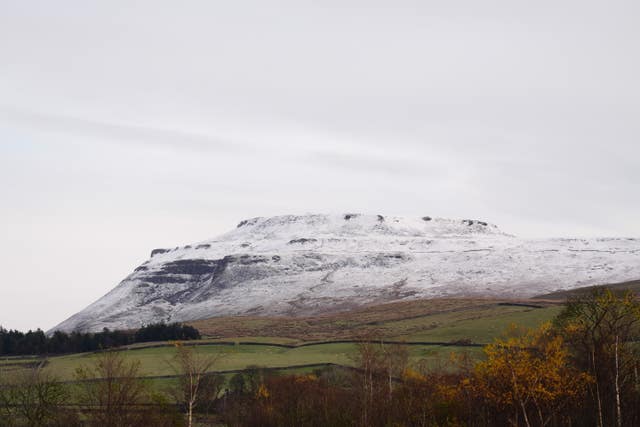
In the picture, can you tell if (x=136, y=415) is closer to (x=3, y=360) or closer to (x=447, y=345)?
(x=447, y=345)

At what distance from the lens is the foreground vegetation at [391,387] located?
211 ft

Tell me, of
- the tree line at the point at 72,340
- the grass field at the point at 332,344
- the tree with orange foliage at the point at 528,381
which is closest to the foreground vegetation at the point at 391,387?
the tree with orange foliage at the point at 528,381

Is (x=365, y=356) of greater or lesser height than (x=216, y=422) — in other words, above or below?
above

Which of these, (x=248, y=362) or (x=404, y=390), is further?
(x=248, y=362)

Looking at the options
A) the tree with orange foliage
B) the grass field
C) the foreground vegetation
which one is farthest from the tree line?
the tree with orange foliage

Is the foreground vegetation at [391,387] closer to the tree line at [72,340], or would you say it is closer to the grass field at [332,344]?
the grass field at [332,344]

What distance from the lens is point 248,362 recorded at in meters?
126

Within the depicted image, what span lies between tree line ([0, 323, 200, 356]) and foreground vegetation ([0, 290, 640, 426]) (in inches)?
999

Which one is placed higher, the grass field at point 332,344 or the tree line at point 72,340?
the tree line at point 72,340

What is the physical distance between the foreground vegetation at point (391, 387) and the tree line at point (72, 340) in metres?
25.4

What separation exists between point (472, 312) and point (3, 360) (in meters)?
102

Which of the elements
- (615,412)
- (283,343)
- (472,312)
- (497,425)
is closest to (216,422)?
(497,425)

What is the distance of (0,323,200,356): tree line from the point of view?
522ft

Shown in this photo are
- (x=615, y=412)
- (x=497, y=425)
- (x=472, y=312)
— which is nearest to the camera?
(x=615, y=412)
